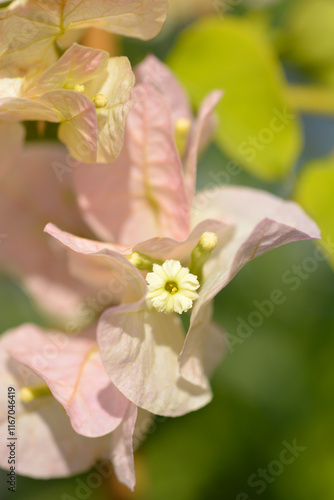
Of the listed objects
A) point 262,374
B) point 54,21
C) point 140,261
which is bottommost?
point 262,374

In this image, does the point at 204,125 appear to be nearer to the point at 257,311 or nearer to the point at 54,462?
the point at 54,462

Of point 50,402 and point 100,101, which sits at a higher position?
point 100,101

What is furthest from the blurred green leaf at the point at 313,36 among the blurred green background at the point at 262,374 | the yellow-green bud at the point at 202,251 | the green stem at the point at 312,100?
the yellow-green bud at the point at 202,251

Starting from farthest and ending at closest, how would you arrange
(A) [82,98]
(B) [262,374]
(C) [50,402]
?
(B) [262,374]
(C) [50,402]
(A) [82,98]

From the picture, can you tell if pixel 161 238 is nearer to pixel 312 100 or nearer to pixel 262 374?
pixel 312 100

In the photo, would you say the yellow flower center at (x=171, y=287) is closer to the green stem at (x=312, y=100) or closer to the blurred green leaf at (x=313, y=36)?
the green stem at (x=312, y=100)

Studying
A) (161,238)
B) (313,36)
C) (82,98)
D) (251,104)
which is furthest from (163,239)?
(313,36)

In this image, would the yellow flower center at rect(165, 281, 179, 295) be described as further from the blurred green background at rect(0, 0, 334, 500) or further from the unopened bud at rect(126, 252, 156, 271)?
the blurred green background at rect(0, 0, 334, 500)
